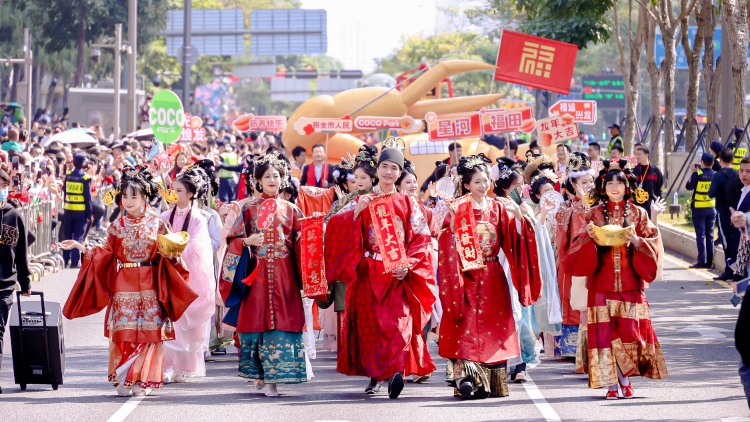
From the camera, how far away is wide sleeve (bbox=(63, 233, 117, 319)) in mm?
10648

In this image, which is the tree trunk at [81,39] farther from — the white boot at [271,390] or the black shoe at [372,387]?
the black shoe at [372,387]

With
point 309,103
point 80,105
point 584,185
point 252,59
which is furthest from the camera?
point 252,59

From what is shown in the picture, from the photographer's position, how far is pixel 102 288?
10.7 meters

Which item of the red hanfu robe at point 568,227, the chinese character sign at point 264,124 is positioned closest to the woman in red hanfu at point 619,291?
the red hanfu robe at point 568,227

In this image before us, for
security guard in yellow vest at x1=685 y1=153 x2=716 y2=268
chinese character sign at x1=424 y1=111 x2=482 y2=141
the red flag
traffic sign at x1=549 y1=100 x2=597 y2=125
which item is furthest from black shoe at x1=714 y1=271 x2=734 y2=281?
traffic sign at x1=549 y1=100 x2=597 y2=125

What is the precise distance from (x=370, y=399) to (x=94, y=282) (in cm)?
213

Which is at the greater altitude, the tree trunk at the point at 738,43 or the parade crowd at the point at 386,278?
the tree trunk at the point at 738,43

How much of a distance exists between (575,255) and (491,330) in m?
0.80

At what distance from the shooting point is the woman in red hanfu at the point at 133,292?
1065 cm

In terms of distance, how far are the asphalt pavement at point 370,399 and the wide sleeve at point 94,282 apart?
659 mm

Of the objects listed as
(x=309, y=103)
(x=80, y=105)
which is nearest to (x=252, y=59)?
(x=80, y=105)

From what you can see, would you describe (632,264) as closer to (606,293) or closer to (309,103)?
(606,293)

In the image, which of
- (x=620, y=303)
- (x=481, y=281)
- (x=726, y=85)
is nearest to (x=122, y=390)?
(x=481, y=281)

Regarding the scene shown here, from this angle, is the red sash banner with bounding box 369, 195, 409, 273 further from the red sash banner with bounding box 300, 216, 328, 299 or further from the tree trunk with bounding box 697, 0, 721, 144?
the tree trunk with bounding box 697, 0, 721, 144
